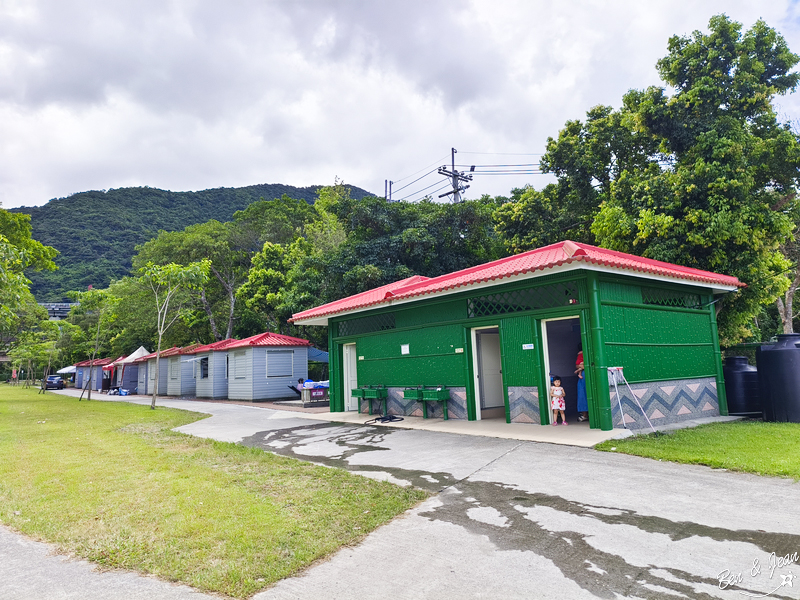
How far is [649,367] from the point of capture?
923 centimetres

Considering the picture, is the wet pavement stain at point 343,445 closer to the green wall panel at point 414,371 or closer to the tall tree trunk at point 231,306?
the green wall panel at point 414,371

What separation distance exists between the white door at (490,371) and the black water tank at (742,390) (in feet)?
15.6

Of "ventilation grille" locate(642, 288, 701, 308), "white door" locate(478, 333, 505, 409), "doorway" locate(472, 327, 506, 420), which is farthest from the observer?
"white door" locate(478, 333, 505, 409)

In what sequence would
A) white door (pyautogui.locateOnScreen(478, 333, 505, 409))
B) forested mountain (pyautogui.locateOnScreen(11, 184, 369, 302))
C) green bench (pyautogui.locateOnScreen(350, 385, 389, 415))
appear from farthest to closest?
forested mountain (pyautogui.locateOnScreen(11, 184, 369, 302))
green bench (pyautogui.locateOnScreen(350, 385, 389, 415))
white door (pyautogui.locateOnScreen(478, 333, 505, 409))

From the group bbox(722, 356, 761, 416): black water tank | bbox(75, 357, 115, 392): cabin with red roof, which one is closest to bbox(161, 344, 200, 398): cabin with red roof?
bbox(75, 357, 115, 392): cabin with red roof

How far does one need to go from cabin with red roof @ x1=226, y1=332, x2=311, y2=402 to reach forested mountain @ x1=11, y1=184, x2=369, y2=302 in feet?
162

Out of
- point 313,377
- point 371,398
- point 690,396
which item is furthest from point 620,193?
point 313,377

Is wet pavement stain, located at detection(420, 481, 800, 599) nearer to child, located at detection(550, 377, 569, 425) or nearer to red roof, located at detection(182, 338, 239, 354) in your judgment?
child, located at detection(550, 377, 569, 425)

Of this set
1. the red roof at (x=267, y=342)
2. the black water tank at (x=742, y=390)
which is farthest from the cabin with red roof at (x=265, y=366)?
the black water tank at (x=742, y=390)

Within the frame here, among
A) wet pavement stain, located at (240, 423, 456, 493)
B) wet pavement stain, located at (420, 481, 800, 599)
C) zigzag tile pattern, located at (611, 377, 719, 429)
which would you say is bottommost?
wet pavement stain, located at (240, 423, 456, 493)

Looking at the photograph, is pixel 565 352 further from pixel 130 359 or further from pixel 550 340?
pixel 130 359

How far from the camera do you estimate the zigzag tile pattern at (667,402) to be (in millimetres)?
8570

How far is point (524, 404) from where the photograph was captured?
948cm

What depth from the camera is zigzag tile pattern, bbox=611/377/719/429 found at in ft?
28.1
